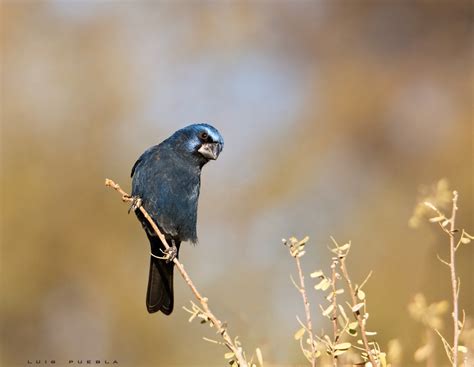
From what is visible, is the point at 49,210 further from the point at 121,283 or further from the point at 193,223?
the point at 193,223

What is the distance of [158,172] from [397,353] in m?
2.98

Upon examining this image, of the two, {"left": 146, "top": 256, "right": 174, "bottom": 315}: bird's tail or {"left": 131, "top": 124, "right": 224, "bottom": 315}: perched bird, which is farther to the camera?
{"left": 146, "top": 256, "right": 174, "bottom": 315}: bird's tail

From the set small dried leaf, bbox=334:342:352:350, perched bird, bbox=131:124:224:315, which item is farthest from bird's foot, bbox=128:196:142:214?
small dried leaf, bbox=334:342:352:350

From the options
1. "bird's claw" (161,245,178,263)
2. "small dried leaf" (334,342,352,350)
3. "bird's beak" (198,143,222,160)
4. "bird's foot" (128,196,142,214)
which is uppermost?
"bird's beak" (198,143,222,160)

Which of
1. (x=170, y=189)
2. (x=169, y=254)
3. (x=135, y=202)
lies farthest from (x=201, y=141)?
(x=169, y=254)

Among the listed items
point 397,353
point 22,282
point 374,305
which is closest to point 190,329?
point 374,305

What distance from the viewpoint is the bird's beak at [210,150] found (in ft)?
20.2

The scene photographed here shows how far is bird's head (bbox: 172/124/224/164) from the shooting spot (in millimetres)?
6137

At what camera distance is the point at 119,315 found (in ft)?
33.6

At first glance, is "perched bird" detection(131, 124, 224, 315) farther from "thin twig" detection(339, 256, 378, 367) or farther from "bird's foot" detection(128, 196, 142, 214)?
"thin twig" detection(339, 256, 378, 367)

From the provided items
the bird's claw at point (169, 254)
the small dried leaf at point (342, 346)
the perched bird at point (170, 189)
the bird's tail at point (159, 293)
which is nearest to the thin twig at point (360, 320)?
the small dried leaf at point (342, 346)

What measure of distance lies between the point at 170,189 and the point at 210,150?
0.57 metres

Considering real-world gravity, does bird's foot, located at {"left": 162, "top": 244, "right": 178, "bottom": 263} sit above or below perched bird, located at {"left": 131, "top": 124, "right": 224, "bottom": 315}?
below

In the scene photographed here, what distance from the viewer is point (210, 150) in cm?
617
